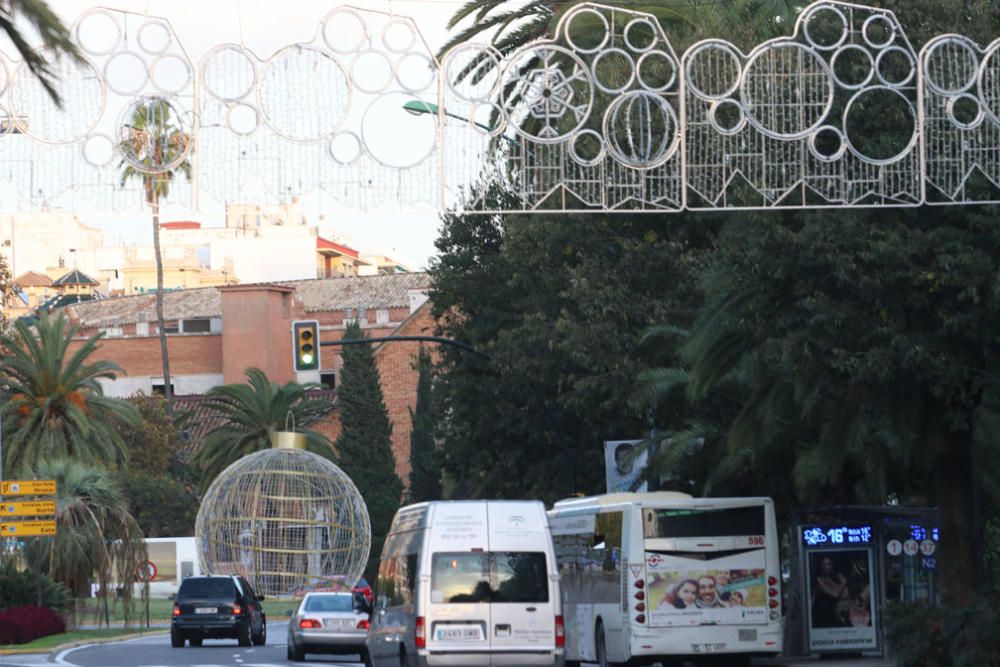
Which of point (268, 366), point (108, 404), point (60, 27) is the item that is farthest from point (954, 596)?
point (268, 366)

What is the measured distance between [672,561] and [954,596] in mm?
4286

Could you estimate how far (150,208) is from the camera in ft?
62.1

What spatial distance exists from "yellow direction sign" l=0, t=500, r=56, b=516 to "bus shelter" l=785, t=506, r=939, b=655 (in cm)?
1917

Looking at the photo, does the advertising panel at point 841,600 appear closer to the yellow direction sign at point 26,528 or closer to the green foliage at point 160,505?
the yellow direction sign at point 26,528

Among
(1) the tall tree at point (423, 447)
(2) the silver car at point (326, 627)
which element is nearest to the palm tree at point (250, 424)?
(1) the tall tree at point (423, 447)

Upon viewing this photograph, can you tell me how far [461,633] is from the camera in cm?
2369

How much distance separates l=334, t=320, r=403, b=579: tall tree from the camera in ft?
282

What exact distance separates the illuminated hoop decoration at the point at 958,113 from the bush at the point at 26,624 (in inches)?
1103

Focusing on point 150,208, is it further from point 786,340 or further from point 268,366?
point 268,366

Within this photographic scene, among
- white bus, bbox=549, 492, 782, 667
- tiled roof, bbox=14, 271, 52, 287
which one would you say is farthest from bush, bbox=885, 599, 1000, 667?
tiled roof, bbox=14, 271, 52, 287

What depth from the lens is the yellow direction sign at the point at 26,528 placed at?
42.5 meters

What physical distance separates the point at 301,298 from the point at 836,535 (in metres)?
91.2

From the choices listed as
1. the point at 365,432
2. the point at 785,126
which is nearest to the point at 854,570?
the point at 785,126

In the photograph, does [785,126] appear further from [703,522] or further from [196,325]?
[196,325]
